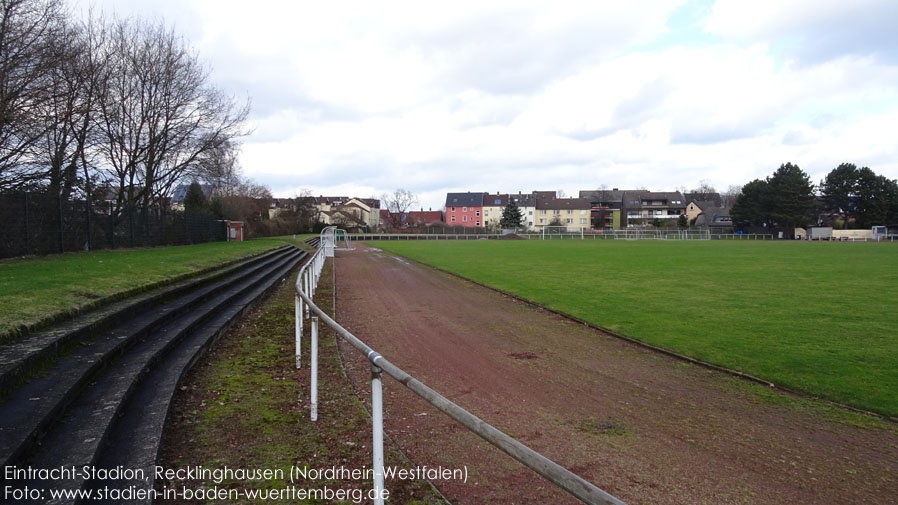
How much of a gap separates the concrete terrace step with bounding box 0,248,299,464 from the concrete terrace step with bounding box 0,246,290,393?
106 millimetres

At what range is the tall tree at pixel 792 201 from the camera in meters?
72.2

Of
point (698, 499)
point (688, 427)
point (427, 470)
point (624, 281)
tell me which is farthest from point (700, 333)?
point (624, 281)

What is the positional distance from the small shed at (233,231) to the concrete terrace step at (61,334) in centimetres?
3744

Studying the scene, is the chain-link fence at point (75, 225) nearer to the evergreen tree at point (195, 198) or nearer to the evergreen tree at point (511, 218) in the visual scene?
the evergreen tree at point (195, 198)

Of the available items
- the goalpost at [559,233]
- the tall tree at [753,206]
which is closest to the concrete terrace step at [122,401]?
the goalpost at [559,233]

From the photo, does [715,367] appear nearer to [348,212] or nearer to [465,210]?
[348,212]

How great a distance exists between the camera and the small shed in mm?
44000

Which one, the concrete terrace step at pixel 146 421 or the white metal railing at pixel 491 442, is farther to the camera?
the concrete terrace step at pixel 146 421

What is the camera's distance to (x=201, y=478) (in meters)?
3.59

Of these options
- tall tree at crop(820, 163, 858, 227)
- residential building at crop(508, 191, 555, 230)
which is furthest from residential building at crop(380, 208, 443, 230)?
tall tree at crop(820, 163, 858, 227)

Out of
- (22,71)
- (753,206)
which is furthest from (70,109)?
(753,206)

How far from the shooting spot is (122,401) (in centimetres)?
434

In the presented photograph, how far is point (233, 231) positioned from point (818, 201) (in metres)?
90.0

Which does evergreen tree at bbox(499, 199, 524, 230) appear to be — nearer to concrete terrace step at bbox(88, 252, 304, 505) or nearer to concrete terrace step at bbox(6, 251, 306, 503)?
concrete terrace step at bbox(6, 251, 306, 503)
